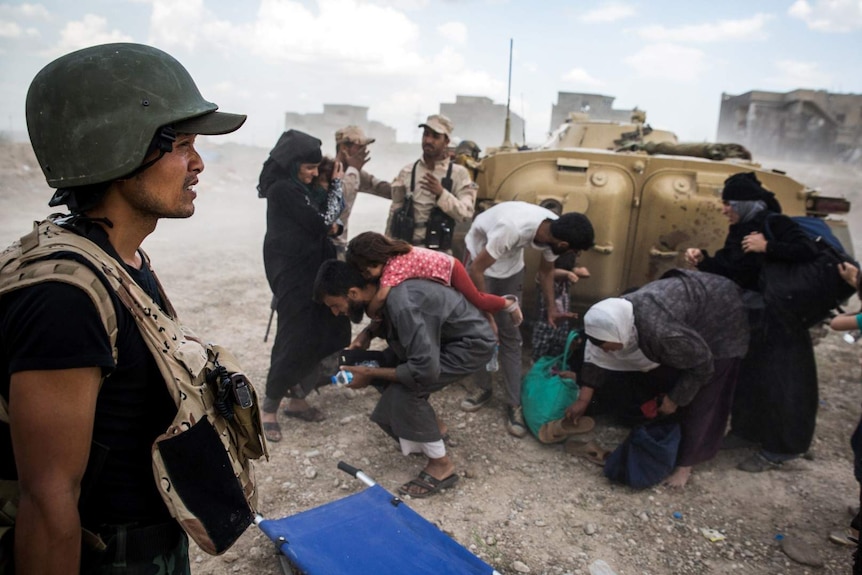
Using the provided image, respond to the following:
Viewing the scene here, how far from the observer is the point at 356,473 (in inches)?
129

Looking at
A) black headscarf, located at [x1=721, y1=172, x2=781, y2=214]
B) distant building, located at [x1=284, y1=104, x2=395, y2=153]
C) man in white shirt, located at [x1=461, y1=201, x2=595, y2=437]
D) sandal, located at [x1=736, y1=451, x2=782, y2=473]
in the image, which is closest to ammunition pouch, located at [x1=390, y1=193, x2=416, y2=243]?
man in white shirt, located at [x1=461, y1=201, x2=595, y2=437]

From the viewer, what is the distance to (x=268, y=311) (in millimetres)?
6363

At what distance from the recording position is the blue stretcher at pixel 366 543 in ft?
8.29

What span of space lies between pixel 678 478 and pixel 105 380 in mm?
3334

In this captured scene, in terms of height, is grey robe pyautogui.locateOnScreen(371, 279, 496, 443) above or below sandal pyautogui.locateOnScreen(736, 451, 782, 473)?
above

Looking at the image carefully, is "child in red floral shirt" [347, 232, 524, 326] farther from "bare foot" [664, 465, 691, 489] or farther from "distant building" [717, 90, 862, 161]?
"distant building" [717, 90, 862, 161]

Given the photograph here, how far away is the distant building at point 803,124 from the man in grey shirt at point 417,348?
23510 mm

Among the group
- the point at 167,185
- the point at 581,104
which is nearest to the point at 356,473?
the point at 167,185

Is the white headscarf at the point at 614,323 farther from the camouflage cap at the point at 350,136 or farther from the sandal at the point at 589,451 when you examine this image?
the camouflage cap at the point at 350,136

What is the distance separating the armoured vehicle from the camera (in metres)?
4.61

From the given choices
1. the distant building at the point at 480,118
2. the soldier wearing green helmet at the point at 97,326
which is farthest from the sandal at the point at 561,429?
the distant building at the point at 480,118

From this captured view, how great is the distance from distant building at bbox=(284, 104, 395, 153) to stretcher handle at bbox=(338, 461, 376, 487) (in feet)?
93.5

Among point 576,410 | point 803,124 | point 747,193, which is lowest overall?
point 576,410

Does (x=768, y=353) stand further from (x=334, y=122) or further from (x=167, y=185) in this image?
(x=334, y=122)
